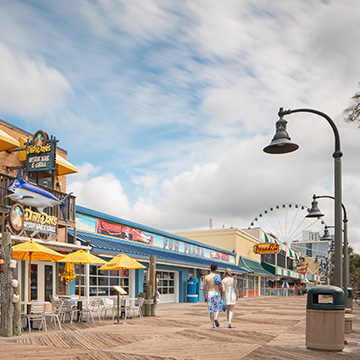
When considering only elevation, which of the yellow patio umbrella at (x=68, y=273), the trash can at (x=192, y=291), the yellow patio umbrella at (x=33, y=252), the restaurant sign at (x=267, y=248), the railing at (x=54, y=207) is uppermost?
the railing at (x=54, y=207)

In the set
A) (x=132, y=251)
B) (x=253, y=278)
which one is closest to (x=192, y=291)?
(x=132, y=251)

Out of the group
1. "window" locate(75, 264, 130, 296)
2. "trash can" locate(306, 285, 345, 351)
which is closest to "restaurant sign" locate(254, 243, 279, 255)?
"window" locate(75, 264, 130, 296)

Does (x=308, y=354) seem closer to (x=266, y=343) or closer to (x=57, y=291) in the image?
(x=266, y=343)

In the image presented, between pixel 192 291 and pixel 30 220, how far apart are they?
53.5 ft

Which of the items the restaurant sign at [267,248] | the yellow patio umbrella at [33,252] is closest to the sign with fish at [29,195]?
the yellow patio umbrella at [33,252]

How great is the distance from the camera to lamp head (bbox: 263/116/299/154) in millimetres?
9336

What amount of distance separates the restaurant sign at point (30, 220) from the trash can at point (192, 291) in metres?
14.5

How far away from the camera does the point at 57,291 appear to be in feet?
57.5

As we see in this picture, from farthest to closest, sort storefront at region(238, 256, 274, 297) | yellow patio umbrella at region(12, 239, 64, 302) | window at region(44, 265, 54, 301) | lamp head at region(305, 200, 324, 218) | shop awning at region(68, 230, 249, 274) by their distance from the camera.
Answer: storefront at region(238, 256, 274, 297) < shop awning at region(68, 230, 249, 274) < window at region(44, 265, 54, 301) < lamp head at region(305, 200, 324, 218) < yellow patio umbrella at region(12, 239, 64, 302)

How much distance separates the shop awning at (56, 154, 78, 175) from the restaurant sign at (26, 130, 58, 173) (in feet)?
4.12

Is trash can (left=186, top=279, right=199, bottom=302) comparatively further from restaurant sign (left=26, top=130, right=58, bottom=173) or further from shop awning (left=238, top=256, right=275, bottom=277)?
restaurant sign (left=26, top=130, right=58, bottom=173)

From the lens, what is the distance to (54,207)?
1688 cm

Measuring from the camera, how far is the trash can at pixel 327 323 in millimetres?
8680

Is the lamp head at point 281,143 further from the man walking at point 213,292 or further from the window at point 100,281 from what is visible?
the window at point 100,281
